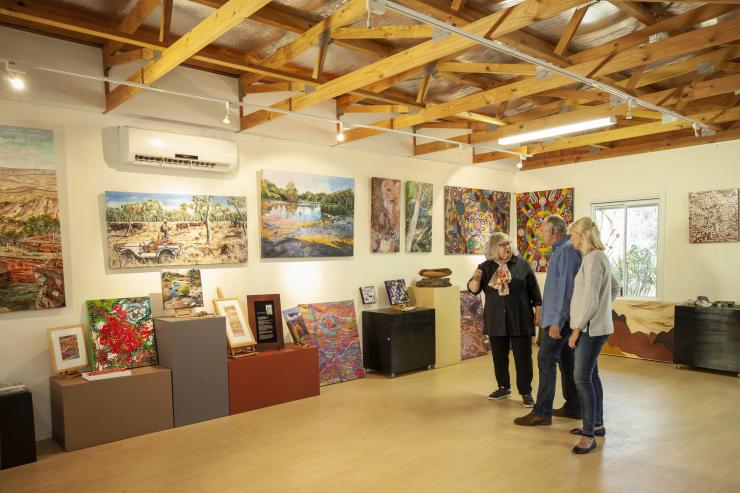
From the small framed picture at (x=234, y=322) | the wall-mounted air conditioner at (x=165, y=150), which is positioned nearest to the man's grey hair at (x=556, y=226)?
the small framed picture at (x=234, y=322)

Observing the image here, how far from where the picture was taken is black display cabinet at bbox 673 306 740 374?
6.13 meters

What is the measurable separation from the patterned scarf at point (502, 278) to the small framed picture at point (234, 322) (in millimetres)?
2417

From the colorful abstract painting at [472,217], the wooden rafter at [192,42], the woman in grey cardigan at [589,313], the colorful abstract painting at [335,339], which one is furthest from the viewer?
the colorful abstract painting at [472,217]

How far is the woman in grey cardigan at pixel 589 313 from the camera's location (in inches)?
146

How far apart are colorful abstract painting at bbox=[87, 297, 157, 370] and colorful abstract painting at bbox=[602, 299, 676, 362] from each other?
19.7 ft

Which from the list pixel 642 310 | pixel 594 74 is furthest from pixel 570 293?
pixel 642 310

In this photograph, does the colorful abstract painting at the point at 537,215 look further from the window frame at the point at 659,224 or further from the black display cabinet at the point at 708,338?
the black display cabinet at the point at 708,338

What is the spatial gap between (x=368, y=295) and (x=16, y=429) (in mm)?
3860

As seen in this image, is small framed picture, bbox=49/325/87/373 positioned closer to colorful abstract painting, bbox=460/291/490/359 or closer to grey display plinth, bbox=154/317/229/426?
grey display plinth, bbox=154/317/229/426

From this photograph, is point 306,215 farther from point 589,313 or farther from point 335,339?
point 589,313

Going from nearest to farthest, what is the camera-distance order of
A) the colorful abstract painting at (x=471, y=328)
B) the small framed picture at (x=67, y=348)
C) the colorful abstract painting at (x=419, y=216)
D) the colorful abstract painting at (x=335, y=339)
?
1. the small framed picture at (x=67, y=348)
2. the colorful abstract painting at (x=335, y=339)
3. the colorful abstract painting at (x=419, y=216)
4. the colorful abstract painting at (x=471, y=328)

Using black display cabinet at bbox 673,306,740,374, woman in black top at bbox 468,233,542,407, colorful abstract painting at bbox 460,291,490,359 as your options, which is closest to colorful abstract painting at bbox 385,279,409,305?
colorful abstract painting at bbox 460,291,490,359

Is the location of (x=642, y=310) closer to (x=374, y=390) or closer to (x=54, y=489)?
(x=374, y=390)

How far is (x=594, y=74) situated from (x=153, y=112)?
12.8 feet
